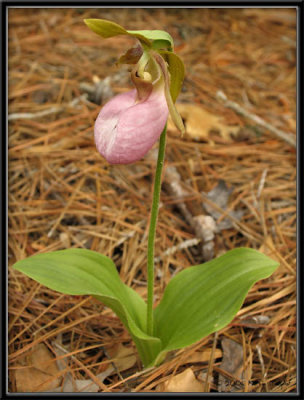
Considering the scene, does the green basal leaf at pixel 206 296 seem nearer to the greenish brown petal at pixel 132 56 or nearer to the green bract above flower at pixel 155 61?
the green bract above flower at pixel 155 61

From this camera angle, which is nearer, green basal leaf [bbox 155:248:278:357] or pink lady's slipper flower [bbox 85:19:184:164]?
pink lady's slipper flower [bbox 85:19:184:164]

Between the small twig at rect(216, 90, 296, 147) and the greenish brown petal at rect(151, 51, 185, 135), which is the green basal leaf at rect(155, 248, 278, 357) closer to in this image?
the greenish brown petal at rect(151, 51, 185, 135)

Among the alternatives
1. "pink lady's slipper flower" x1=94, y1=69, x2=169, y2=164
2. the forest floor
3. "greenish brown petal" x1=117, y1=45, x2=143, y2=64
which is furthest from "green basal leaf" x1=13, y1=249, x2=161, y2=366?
"greenish brown petal" x1=117, y1=45, x2=143, y2=64

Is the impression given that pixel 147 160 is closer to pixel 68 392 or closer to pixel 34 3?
pixel 34 3

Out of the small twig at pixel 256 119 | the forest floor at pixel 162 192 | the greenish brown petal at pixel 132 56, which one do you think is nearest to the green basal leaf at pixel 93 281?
the forest floor at pixel 162 192

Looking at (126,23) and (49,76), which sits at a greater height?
(126,23)

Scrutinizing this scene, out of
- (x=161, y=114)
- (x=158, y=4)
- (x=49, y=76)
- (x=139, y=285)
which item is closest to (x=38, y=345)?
(x=139, y=285)
